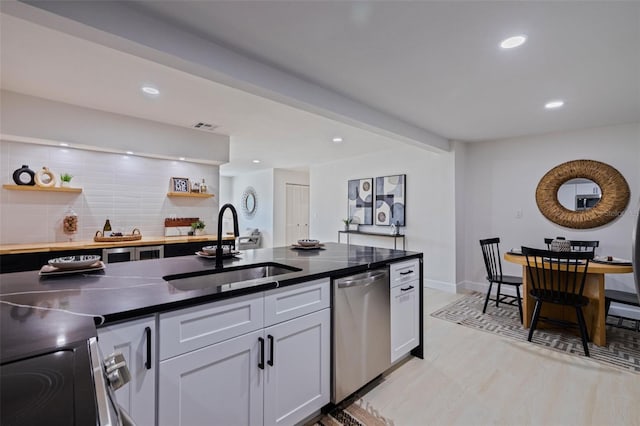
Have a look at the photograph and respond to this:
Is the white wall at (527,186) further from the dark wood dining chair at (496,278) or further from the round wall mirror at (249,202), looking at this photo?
the round wall mirror at (249,202)

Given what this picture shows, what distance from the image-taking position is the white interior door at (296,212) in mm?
8172

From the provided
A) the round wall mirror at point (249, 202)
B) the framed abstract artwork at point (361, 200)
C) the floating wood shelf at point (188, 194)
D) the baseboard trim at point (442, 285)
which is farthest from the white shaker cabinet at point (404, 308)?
the round wall mirror at point (249, 202)

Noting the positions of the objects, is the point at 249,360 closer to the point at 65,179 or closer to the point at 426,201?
the point at 65,179

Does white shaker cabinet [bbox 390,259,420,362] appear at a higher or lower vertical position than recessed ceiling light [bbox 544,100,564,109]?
lower

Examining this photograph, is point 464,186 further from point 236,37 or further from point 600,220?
point 236,37

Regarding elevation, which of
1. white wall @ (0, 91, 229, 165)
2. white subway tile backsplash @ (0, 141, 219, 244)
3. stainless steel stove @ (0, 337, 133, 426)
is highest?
white wall @ (0, 91, 229, 165)

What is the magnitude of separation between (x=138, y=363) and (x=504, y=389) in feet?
7.68

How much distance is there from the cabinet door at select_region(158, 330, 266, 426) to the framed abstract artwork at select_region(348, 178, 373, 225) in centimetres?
435

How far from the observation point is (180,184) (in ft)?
14.1

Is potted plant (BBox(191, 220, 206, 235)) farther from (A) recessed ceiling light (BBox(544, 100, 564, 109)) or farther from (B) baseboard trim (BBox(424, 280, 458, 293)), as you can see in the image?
(A) recessed ceiling light (BBox(544, 100, 564, 109))

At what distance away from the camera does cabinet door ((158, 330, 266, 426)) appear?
1.20 meters

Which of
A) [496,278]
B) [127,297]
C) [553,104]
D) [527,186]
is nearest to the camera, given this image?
[127,297]

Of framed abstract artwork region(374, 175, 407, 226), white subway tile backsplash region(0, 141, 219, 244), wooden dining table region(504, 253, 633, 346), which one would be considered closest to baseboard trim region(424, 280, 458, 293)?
framed abstract artwork region(374, 175, 407, 226)

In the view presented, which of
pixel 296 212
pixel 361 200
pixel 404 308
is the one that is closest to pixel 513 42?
pixel 404 308
